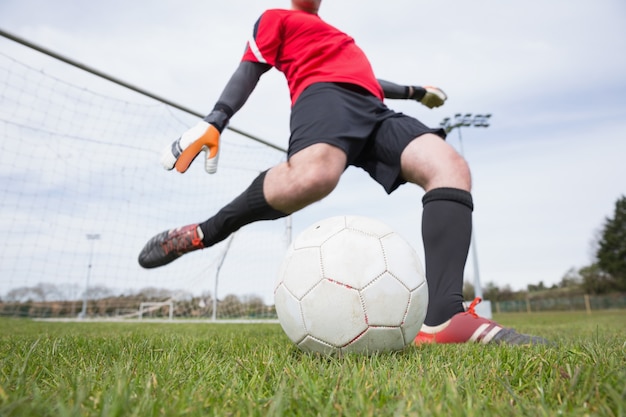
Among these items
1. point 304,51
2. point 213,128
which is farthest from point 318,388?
point 304,51

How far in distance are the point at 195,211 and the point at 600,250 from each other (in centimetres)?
4851

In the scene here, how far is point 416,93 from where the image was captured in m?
3.44

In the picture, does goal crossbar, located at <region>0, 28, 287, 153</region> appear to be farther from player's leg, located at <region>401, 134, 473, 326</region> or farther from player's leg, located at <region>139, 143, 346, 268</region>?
player's leg, located at <region>401, 134, 473, 326</region>

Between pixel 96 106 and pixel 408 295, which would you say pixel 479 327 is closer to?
pixel 408 295

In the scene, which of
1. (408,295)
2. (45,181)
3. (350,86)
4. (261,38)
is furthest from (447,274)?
(45,181)

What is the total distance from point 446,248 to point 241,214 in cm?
114

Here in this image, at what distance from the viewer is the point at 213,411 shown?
0.79m

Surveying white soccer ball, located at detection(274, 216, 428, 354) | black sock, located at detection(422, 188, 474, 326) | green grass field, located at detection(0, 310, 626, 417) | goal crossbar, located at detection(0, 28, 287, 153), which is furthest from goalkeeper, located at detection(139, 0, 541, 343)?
goal crossbar, located at detection(0, 28, 287, 153)

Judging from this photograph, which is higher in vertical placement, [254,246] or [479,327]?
[254,246]

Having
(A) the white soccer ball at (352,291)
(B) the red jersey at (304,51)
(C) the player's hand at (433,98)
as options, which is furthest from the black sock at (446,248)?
(C) the player's hand at (433,98)

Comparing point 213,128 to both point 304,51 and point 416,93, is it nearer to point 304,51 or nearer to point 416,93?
point 304,51

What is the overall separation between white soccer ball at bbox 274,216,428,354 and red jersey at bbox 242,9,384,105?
3.97 ft

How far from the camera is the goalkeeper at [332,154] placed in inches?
86.0

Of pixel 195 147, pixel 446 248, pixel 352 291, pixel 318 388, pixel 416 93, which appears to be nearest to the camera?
pixel 318 388
